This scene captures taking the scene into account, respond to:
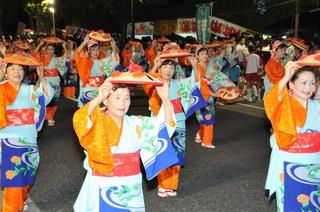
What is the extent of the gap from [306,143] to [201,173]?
9.54ft

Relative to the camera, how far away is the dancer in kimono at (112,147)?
3.38 meters

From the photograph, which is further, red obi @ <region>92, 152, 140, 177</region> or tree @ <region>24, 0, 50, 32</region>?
tree @ <region>24, 0, 50, 32</region>

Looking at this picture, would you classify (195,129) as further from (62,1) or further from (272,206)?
(62,1)

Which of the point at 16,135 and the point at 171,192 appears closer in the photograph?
the point at 16,135

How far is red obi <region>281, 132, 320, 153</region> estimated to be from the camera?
3914 millimetres

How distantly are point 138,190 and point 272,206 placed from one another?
2401 millimetres

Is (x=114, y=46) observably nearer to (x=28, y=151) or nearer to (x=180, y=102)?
(x=180, y=102)

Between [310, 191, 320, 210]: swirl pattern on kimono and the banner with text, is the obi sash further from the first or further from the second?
the banner with text

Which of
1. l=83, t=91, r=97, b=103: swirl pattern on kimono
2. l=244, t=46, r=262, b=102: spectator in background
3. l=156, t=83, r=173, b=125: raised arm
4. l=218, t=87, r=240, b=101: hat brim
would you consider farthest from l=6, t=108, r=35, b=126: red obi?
l=244, t=46, r=262, b=102: spectator in background

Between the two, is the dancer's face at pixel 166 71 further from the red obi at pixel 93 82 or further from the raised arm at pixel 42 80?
the red obi at pixel 93 82

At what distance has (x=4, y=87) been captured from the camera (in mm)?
4859

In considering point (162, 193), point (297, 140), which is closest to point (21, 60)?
point (162, 193)

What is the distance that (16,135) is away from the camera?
4.85 meters

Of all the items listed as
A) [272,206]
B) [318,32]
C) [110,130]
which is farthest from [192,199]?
[318,32]
